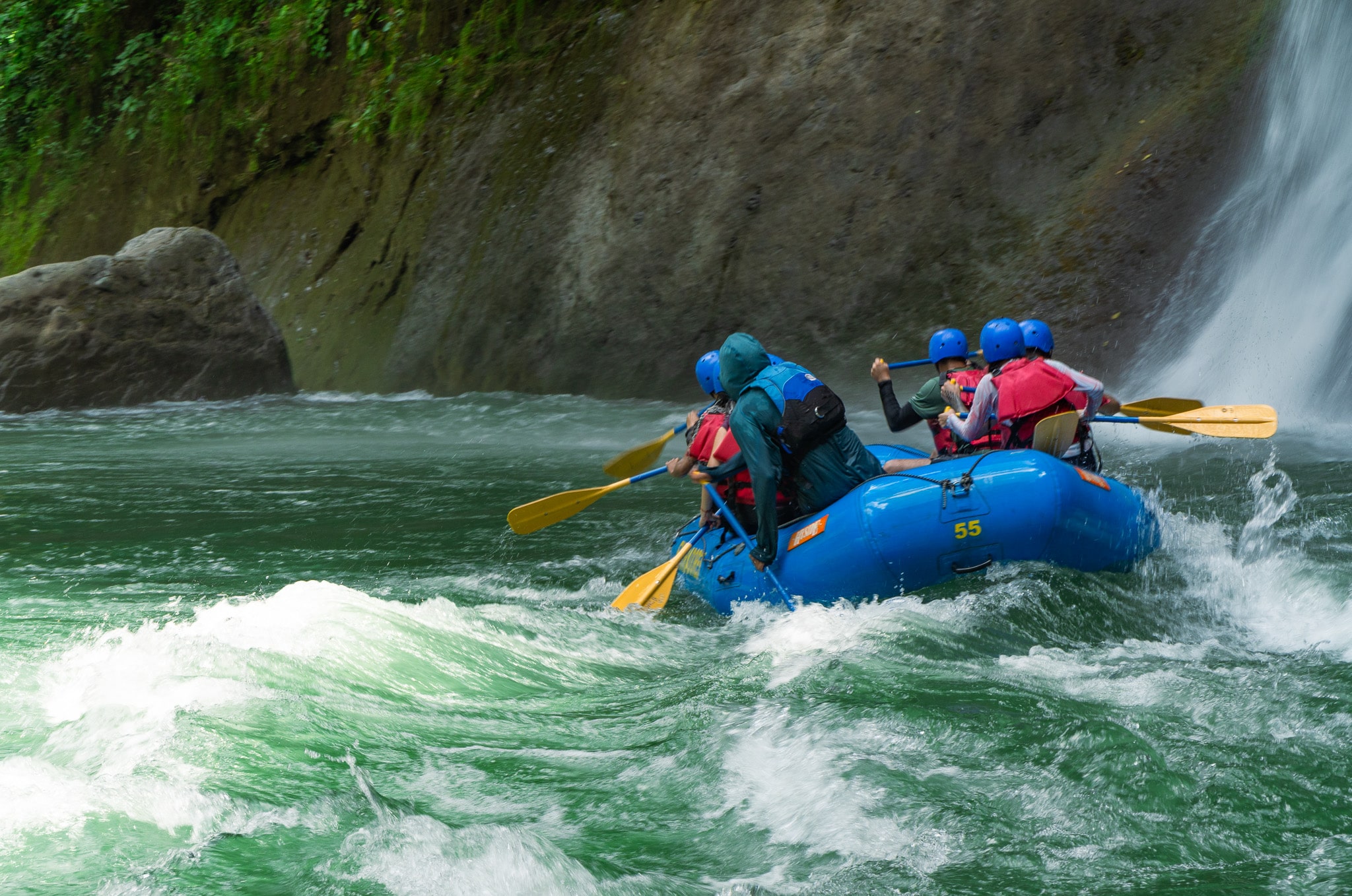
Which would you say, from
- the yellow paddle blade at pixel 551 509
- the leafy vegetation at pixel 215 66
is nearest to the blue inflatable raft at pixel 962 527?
the yellow paddle blade at pixel 551 509

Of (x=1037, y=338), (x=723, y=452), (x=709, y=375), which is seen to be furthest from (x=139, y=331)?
(x=1037, y=338)

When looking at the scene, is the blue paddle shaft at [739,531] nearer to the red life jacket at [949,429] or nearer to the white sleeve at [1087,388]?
the red life jacket at [949,429]

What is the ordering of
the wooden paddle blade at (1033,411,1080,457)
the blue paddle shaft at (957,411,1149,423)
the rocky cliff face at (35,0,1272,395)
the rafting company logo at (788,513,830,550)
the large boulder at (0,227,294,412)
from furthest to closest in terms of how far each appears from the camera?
the large boulder at (0,227,294,412), the rocky cliff face at (35,0,1272,395), the blue paddle shaft at (957,411,1149,423), the wooden paddle blade at (1033,411,1080,457), the rafting company logo at (788,513,830,550)

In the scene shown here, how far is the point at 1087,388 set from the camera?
6121 mm

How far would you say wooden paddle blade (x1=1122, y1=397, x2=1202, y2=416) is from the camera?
7.27m

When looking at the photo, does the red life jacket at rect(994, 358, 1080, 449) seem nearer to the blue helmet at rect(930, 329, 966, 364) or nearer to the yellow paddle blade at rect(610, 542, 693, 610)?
the blue helmet at rect(930, 329, 966, 364)

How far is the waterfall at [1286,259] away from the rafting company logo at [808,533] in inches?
256

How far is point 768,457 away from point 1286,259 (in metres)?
8.20

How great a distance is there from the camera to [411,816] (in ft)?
11.4

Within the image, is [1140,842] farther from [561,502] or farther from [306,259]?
[306,259]

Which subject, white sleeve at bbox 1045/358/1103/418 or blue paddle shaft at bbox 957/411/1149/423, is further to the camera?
blue paddle shaft at bbox 957/411/1149/423

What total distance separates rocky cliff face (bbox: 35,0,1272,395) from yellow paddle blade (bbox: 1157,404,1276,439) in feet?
18.0

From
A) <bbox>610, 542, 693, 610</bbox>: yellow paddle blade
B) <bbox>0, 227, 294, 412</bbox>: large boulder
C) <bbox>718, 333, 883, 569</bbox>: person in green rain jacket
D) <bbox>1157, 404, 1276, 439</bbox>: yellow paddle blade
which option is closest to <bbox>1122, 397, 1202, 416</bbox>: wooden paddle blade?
<bbox>1157, 404, 1276, 439</bbox>: yellow paddle blade

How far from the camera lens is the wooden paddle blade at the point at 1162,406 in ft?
23.9
